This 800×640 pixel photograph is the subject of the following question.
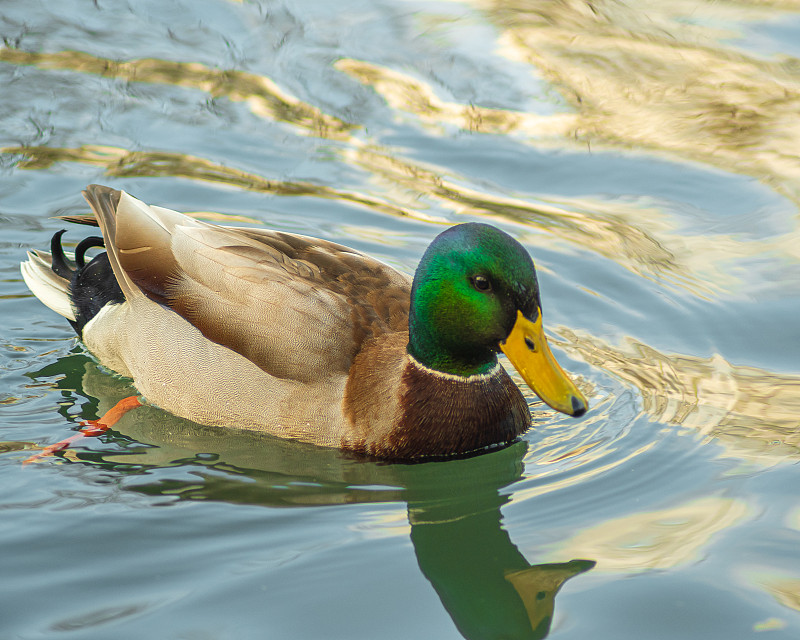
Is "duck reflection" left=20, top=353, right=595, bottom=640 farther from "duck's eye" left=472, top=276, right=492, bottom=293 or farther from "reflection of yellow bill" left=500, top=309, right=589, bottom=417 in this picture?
"duck's eye" left=472, top=276, right=492, bottom=293

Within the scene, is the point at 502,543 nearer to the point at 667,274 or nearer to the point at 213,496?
the point at 213,496

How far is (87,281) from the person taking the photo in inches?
232

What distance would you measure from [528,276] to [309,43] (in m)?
5.99

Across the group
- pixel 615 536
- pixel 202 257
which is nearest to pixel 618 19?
pixel 202 257

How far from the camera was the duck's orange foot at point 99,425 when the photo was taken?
5.05 meters

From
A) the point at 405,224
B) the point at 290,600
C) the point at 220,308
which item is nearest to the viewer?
the point at 290,600

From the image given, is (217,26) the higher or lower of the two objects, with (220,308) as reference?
higher

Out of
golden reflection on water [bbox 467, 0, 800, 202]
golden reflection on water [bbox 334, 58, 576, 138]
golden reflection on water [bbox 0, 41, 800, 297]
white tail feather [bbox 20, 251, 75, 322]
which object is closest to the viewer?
white tail feather [bbox 20, 251, 75, 322]

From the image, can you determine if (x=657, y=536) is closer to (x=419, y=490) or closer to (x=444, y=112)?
(x=419, y=490)

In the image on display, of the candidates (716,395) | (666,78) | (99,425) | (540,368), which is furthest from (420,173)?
(540,368)

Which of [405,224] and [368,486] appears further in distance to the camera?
[405,224]

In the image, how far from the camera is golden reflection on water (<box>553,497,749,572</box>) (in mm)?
4173

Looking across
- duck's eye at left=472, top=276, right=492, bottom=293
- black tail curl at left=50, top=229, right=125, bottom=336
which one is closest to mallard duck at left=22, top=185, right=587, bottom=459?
duck's eye at left=472, top=276, right=492, bottom=293

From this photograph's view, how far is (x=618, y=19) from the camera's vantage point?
9.93m
